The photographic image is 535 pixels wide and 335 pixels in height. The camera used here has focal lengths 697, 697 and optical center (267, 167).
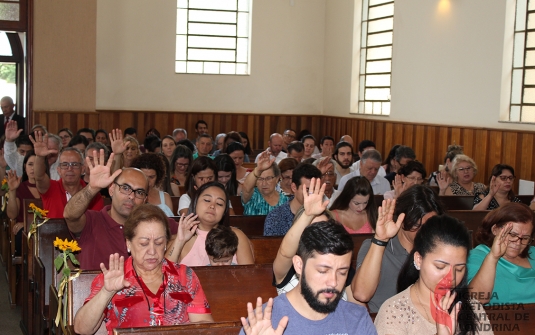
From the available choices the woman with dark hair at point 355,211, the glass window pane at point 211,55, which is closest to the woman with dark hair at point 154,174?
the woman with dark hair at point 355,211

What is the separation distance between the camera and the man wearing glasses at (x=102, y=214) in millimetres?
3996

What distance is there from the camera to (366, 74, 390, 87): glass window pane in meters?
12.1

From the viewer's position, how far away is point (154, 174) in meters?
5.71

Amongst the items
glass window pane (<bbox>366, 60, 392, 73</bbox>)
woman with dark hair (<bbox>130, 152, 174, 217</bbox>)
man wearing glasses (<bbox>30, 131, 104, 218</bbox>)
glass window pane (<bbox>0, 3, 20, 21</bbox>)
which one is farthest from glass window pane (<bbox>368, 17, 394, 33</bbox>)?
man wearing glasses (<bbox>30, 131, 104, 218</bbox>)

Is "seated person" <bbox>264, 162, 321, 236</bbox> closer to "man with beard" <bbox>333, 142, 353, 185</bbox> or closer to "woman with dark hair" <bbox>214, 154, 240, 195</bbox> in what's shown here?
"woman with dark hair" <bbox>214, 154, 240, 195</bbox>

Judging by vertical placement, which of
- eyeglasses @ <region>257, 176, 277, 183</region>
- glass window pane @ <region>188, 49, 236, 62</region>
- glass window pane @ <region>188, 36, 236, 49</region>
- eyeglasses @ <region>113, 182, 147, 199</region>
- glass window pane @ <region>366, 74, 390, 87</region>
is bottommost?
eyeglasses @ <region>257, 176, 277, 183</region>

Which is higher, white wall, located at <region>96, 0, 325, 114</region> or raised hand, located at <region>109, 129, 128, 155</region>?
white wall, located at <region>96, 0, 325, 114</region>

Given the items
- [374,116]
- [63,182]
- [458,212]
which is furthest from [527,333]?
[374,116]

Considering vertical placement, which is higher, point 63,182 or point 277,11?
point 277,11

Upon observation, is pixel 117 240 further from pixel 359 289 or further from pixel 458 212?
pixel 458 212

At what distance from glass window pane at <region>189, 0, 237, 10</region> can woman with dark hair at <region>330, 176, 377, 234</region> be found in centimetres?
953

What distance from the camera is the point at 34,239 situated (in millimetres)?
4922

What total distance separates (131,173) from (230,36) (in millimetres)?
10086

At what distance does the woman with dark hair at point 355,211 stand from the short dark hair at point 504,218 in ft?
3.64
